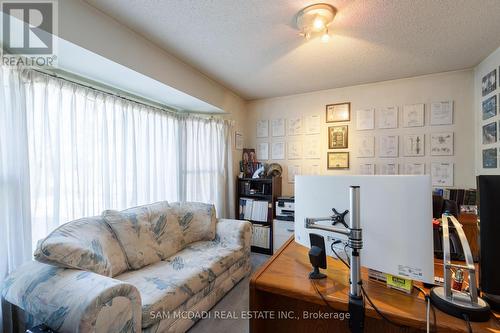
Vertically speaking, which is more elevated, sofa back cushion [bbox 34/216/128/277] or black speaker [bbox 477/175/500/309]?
black speaker [bbox 477/175/500/309]

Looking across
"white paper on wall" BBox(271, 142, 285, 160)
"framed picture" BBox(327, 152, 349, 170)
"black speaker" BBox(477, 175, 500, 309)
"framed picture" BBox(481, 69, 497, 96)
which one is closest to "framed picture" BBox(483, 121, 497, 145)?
"framed picture" BBox(481, 69, 497, 96)

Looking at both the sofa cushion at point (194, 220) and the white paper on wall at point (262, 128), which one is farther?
the white paper on wall at point (262, 128)

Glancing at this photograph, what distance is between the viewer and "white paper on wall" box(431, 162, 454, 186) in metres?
2.77

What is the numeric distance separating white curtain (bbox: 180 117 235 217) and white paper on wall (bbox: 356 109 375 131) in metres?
1.92

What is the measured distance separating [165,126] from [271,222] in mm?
2055

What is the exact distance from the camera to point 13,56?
1.59 meters

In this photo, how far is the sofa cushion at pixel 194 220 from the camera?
254 centimetres

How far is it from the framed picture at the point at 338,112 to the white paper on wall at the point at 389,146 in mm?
572

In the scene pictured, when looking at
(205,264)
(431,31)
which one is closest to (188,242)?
(205,264)

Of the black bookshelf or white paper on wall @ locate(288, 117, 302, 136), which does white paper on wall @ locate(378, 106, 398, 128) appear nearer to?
white paper on wall @ locate(288, 117, 302, 136)

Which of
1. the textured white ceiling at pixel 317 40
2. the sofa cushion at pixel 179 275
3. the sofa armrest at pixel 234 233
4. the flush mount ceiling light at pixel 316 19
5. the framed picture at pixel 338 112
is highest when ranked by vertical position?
the textured white ceiling at pixel 317 40

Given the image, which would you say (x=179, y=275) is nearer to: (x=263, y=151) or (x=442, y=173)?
(x=263, y=151)

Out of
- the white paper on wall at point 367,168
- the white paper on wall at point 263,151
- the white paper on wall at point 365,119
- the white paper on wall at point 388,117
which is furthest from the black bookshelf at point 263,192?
the white paper on wall at point 388,117

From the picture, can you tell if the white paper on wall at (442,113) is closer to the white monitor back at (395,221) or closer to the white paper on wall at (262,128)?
the white paper on wall at (262,128)
